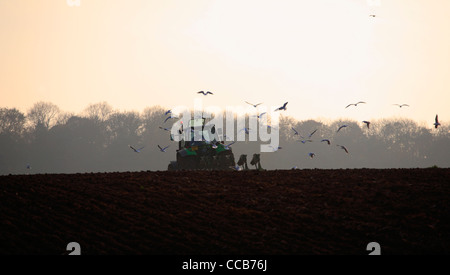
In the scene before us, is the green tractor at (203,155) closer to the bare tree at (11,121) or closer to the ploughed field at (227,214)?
the ploughed field at (227,214)

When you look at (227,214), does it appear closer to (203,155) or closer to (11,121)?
(203,155)

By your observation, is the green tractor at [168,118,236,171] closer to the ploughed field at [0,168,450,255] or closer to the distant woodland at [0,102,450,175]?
the ploughed field at [0,168,450,255]

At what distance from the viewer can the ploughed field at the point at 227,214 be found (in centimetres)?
1398

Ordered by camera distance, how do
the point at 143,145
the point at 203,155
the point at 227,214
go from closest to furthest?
the point at 227,214, the point at 203,155, the point at 143,145

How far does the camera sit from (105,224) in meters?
15.2

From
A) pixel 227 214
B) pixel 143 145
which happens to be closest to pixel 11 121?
pixel 143 145

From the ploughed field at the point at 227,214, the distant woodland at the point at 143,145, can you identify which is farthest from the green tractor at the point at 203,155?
the distant woodland at the point at 143,145

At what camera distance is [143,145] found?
7306 centimetres

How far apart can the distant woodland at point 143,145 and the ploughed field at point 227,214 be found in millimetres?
49736

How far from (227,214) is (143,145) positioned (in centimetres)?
5824

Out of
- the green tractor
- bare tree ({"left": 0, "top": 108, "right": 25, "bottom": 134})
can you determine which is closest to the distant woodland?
bare tree ({"left": 0, "top": 108, "right": 25, "bottom": 134})
